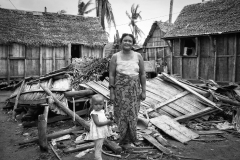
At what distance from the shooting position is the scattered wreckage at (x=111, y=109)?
155 inches

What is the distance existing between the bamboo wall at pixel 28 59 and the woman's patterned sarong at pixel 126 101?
38.6ft

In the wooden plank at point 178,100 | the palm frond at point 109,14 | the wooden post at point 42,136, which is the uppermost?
the palm frond at point 109,14

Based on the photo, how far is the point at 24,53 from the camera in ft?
45.3

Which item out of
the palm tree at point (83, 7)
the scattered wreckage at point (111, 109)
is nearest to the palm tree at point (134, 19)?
the palm tree at point (83, 7)

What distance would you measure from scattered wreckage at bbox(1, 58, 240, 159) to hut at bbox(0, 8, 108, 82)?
23.1 feet

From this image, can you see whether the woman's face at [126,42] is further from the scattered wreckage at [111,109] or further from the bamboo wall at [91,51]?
the bamboo wall at [91,51]

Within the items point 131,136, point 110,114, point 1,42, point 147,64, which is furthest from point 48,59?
point 131,136

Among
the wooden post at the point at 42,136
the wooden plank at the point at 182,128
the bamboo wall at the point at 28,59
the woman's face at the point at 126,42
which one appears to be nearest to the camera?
the woman's face at the point at 126,42

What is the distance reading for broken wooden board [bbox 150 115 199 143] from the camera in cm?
432

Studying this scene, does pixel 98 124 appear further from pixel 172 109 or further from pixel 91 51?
pixel 91 51

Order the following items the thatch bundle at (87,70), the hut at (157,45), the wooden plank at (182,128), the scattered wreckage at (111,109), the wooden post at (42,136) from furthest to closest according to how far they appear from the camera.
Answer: the hut at (157,45) → the thatch bundle at (87,70) → the wooden plank at (182,128) → the scattered wreckage at (111,109) → the wooden post at (42,136)

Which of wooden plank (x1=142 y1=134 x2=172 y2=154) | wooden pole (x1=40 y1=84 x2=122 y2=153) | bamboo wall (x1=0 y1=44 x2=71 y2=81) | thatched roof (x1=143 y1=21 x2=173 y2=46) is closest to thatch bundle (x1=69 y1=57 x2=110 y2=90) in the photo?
wooden pole (x1=40 y1=84 x2=122 y2=153)

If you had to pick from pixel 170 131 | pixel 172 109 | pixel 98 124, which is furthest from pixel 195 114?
pixel 98 124

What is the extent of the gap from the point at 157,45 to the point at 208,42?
24.7 ft
